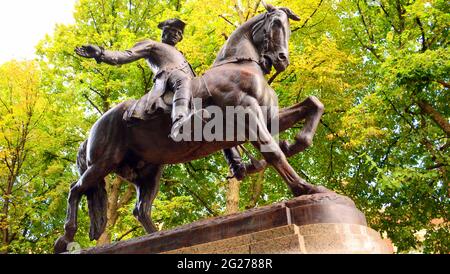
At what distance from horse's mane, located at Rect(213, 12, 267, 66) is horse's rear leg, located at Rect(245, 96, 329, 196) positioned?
86 centimetres

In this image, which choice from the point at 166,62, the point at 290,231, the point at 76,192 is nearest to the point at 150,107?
the point at 166,62

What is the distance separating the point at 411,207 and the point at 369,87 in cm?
448

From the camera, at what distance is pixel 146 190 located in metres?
6.90

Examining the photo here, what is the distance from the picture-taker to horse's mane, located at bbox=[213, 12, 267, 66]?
600 cm

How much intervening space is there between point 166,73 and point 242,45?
1093 millimetres

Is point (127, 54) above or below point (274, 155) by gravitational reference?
above

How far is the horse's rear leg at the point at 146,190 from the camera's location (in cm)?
681

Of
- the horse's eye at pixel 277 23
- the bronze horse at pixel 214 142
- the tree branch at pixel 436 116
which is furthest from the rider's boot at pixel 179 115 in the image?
the tree branch at pixel 436 116

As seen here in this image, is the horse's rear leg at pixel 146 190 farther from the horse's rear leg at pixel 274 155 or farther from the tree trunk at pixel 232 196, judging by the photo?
the tree trunk at pixel 232 196

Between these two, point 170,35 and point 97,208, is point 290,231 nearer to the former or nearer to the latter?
point 97,208

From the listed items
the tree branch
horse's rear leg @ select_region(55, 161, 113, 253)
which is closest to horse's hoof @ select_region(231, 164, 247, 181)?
horse's rear leg @ select_region(55, 161, 113, 253)

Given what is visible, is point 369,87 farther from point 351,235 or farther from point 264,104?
point 351,235

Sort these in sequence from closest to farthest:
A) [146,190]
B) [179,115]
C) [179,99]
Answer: [179,115] → [179,99] → [146,190]
